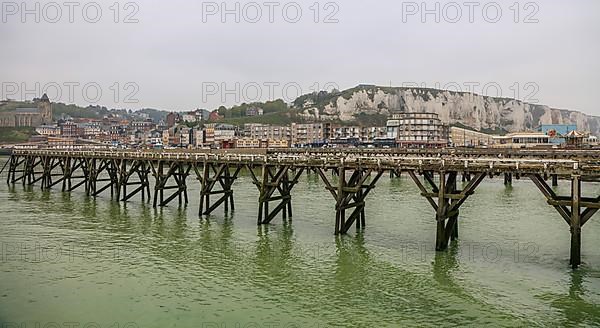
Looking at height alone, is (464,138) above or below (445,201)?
above

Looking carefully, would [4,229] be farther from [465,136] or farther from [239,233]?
[465,136]

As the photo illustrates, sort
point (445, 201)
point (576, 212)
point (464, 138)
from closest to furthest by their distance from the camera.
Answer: point (576, 212) < point (445, 201) < point (464, 138)

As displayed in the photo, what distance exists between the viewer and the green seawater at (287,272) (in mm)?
16219

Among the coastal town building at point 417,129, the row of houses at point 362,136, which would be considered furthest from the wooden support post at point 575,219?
the coastal town building at point 417,129

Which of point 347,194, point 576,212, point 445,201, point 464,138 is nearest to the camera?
point 576,212

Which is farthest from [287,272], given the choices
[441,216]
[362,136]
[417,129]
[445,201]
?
[362,136]

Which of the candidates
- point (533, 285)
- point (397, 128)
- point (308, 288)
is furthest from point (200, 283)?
point (397, 128)

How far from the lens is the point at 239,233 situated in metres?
29.4

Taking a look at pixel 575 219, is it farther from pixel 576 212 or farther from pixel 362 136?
pixel 362 136

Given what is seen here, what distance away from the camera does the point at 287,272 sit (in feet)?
69.7

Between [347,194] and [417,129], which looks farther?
[417,129]

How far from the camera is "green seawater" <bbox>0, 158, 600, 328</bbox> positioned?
16.2 m

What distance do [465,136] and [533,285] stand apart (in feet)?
599

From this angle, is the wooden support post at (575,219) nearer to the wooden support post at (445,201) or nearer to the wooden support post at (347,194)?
the wooden support post at (445,201)
